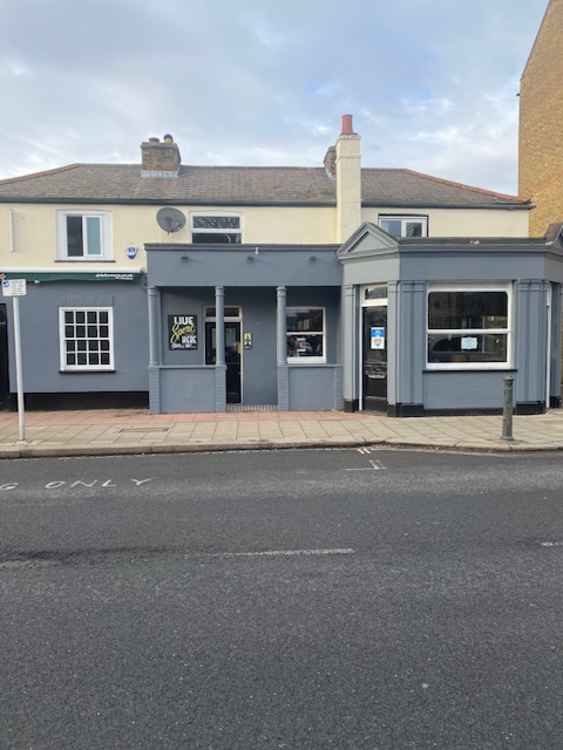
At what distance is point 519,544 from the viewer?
5.07 meters

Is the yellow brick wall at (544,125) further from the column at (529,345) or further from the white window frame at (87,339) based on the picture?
the white window frame at (87,339)

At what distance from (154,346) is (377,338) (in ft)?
17.7

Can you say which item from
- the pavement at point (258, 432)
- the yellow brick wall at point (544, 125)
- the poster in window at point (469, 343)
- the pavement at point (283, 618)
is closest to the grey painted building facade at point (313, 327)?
the poster in window at point (469, 343)

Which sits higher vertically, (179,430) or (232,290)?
(232,290)

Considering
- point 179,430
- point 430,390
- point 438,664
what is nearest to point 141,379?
point 179,430

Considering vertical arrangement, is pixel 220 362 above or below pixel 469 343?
below

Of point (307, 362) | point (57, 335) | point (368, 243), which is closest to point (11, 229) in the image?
point (57, 335)

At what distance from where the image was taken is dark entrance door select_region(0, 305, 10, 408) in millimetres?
14975

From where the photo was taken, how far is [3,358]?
1512cm

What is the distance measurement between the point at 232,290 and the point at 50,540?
10375mm

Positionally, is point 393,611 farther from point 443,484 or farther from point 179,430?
point 179,430

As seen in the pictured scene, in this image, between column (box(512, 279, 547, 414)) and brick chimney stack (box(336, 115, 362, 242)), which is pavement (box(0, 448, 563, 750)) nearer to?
column (box(512, 279, 547, 414))

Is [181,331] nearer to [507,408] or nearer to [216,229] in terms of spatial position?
[216,229]

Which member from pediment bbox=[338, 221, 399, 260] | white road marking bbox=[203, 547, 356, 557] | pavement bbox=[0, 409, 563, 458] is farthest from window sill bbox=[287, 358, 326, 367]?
white road marking bbox=[203, 547, 356, 557]
